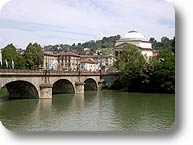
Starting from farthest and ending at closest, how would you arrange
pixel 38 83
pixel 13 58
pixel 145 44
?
1. pixel 145 44
2. pixel 13 58
3. pixel 38 83

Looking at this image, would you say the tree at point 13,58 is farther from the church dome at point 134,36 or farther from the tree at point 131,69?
the church dome at point 134,36

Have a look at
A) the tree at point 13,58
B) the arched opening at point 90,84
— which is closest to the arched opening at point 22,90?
the tree at point 13,58

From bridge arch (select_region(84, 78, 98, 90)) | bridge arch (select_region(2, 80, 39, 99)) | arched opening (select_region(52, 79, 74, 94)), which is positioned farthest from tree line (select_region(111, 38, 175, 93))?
bridge arch (select_region(2, 80, 39, 99))

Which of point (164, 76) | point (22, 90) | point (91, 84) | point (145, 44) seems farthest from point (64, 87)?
point (145, 44)

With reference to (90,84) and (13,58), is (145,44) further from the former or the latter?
(13,58)

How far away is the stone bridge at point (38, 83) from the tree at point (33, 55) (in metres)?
6.04

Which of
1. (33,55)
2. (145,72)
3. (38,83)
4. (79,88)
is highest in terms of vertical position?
(33,55)

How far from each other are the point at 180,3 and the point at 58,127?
5.56m

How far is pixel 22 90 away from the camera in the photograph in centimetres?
2023

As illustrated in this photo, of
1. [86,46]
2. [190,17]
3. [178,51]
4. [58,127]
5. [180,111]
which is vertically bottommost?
[58,127]

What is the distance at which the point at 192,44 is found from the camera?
6953 mm

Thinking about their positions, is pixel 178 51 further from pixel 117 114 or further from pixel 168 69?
pixel 168 69

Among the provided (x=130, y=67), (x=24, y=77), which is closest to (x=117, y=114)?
(x=24, y=77)

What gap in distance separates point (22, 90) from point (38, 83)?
118cm
